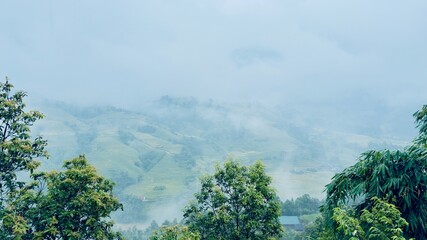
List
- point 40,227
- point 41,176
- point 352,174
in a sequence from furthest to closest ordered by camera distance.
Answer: point 41,176
point 40,227
point 352,174

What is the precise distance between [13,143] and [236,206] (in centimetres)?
1292

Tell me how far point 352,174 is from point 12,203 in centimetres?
1694

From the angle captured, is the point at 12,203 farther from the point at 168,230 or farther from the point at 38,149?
the point at 168,230

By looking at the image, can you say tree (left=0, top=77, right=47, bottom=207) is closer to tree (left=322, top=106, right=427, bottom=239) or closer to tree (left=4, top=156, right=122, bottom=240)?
tree (left=4, top=156, right=122, bottom=240)

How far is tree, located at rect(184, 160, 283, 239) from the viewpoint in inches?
840

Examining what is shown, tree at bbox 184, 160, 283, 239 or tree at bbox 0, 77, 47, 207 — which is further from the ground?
tree at bbox 0, 77, 47, 207

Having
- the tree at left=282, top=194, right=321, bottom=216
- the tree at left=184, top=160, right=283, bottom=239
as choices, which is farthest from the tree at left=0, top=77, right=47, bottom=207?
the tree at left=282, top=194, right=321, bottom=216

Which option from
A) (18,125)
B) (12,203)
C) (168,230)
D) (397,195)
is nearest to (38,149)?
(18,125)

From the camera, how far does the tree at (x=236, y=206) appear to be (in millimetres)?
21328

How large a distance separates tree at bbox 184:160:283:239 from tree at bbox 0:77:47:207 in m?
9.60

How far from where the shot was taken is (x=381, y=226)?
9.86 metres

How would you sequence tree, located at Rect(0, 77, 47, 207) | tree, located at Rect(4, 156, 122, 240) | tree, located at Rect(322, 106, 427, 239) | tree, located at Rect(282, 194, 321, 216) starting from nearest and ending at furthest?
tree, located at Rect(322, 106, 427, 239), tree, located at Rect(4, 156, 122, 240), tree, located at Rect(0, 77, 47, 207), tree, located at Rect(282, 194, 321, 216)

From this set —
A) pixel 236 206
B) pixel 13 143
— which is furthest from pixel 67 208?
pixel 236 206

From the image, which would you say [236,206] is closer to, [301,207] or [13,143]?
[13,143]
